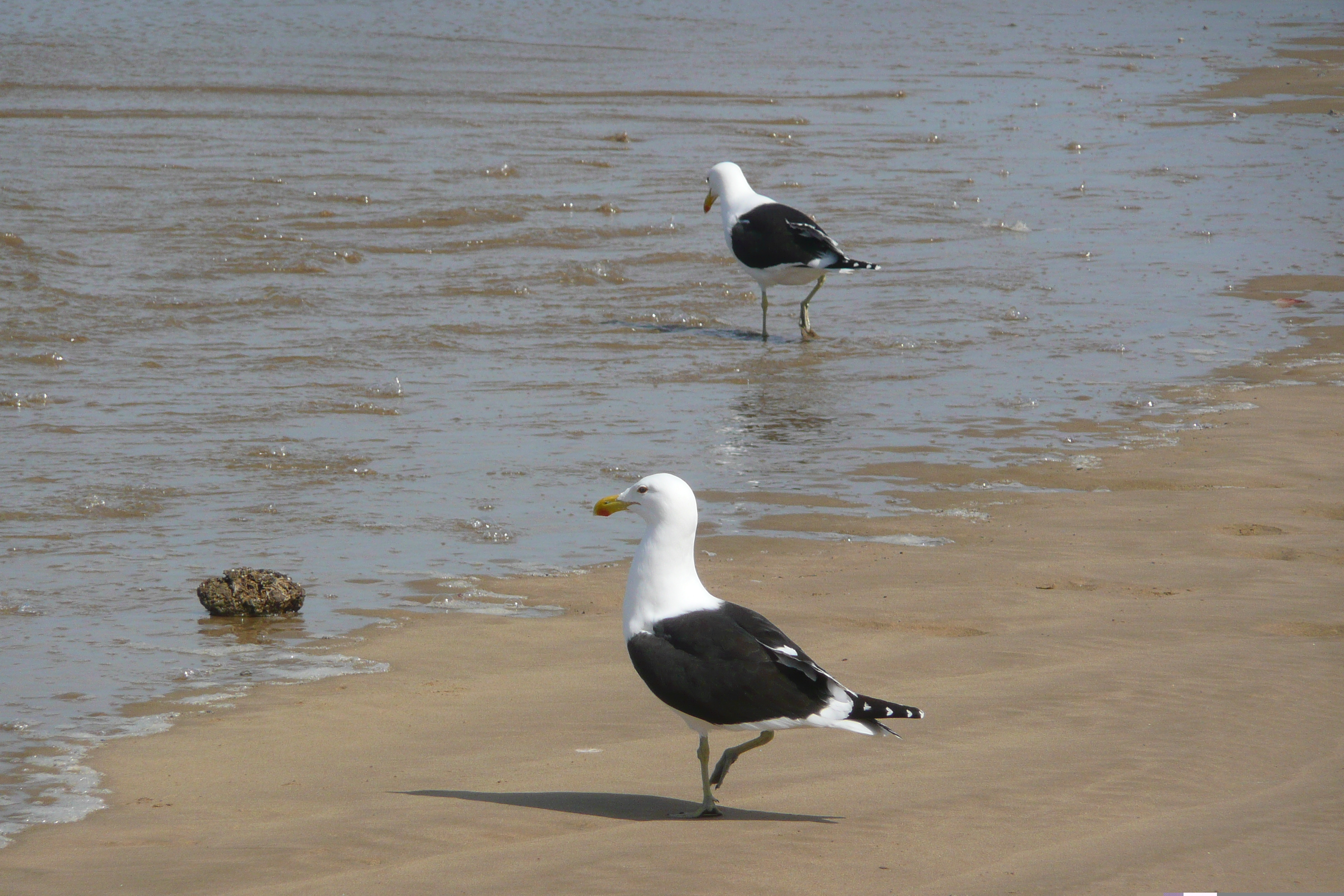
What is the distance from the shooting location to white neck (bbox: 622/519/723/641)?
15.6ft

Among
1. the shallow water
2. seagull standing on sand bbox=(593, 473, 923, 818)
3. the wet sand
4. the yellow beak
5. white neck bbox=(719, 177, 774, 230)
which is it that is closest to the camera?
the wet sand

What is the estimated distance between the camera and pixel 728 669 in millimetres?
4535

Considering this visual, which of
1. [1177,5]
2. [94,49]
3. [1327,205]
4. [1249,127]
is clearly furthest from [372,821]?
[1177,5]

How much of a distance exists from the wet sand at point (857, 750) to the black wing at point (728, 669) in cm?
34

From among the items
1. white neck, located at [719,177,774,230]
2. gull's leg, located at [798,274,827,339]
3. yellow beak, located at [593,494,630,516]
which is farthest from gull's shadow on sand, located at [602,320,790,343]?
yellow beak, located at [593,494,630,516]

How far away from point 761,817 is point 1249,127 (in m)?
22.5

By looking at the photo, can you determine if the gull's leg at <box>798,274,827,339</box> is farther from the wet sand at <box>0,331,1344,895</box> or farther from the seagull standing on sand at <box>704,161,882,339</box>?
the wet sand at <box>0,331,1344,895</box>

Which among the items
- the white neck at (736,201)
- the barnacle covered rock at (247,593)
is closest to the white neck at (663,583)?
the barnacle covered rock at (247,593)

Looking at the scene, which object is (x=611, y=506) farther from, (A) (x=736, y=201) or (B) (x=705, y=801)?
(A) (x=736, y=201)

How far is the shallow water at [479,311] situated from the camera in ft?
24.1

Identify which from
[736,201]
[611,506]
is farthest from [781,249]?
[611,506]

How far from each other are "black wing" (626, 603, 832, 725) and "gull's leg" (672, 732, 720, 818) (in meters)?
0.10

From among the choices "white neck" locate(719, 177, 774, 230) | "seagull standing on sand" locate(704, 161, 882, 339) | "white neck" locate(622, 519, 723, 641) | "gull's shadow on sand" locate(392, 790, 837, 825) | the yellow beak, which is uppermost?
"white neck" locate(719, 177, 774, 230)

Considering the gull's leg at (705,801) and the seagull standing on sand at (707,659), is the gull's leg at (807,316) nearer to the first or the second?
the seagull standing on sand at (707,659)
